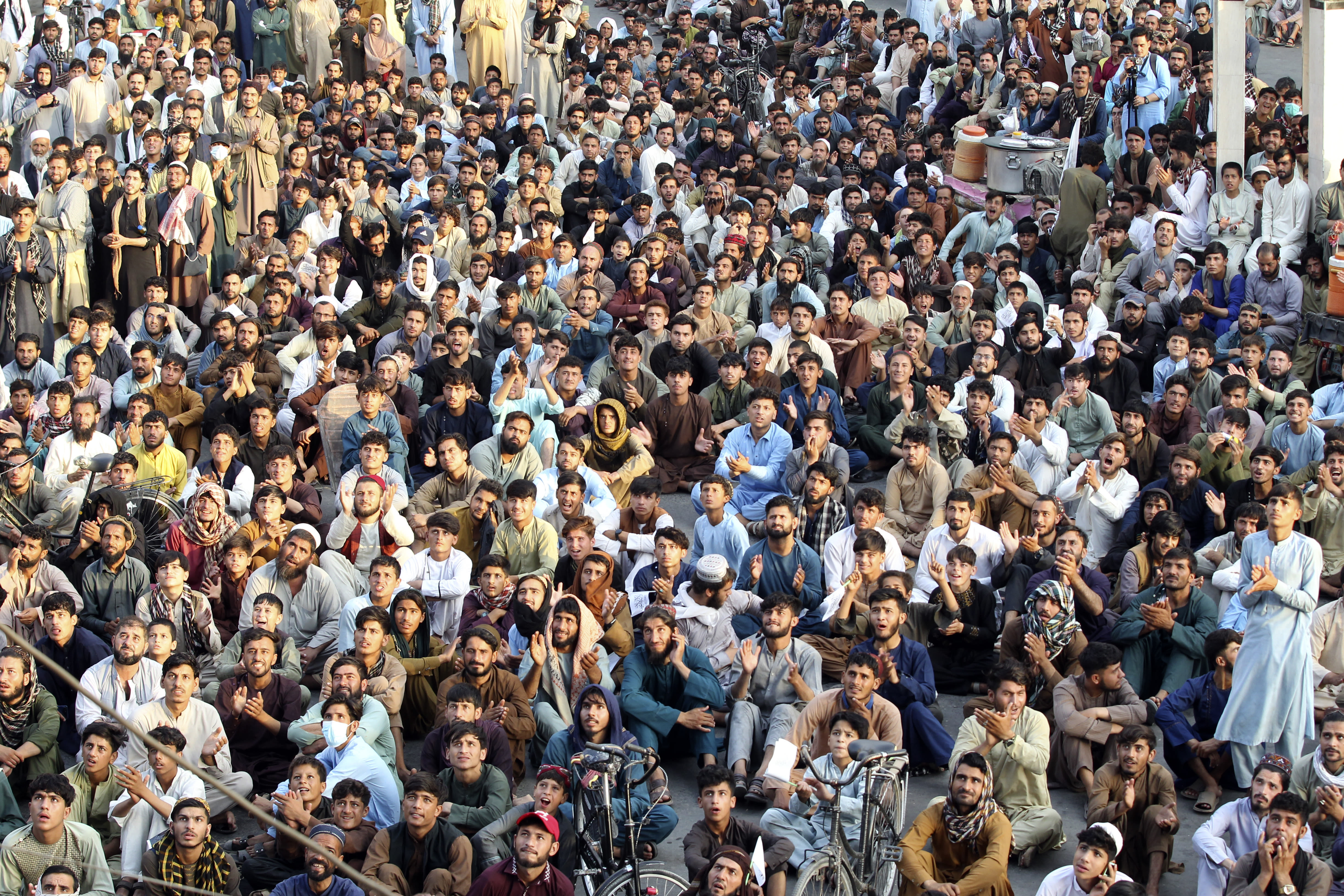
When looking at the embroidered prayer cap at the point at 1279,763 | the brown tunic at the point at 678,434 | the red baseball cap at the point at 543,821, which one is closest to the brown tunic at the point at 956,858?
the embroidered prayer cap at the point at 1279,763

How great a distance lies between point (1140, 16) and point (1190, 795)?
9.65m

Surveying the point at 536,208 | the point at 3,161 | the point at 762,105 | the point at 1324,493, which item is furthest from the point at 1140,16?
the point at 3,161

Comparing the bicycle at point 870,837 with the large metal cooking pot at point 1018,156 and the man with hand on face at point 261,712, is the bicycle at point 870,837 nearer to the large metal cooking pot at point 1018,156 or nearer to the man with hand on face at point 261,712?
the man with hand on face at point 261,712

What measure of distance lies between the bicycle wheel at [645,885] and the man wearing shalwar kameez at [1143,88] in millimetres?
9681

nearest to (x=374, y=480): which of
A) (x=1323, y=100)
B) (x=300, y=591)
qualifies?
(x=300, y=591)

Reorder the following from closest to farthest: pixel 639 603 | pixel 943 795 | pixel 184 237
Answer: pixel 943 795 → pixel 639 603 → pixel 184 237

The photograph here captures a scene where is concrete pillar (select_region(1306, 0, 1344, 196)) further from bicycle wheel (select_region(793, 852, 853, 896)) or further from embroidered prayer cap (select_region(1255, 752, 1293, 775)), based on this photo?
bicycle wheel (select_region(793, 852, 853, 896))

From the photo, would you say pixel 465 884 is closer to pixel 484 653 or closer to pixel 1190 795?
pixel 484 653

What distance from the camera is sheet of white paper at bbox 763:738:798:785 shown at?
734cm

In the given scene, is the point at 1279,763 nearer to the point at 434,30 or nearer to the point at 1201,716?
the point at 1201,716

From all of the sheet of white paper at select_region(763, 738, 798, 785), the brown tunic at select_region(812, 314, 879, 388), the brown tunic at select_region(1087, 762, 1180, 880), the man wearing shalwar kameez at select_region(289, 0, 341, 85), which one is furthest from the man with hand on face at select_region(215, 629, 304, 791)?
the man wearing shalwar kameez at select_region(289, 0, 341, 85)

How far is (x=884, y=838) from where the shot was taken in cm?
726

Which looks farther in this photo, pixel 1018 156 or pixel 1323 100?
pixel 1018 156

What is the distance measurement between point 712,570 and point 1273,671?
2.72m
